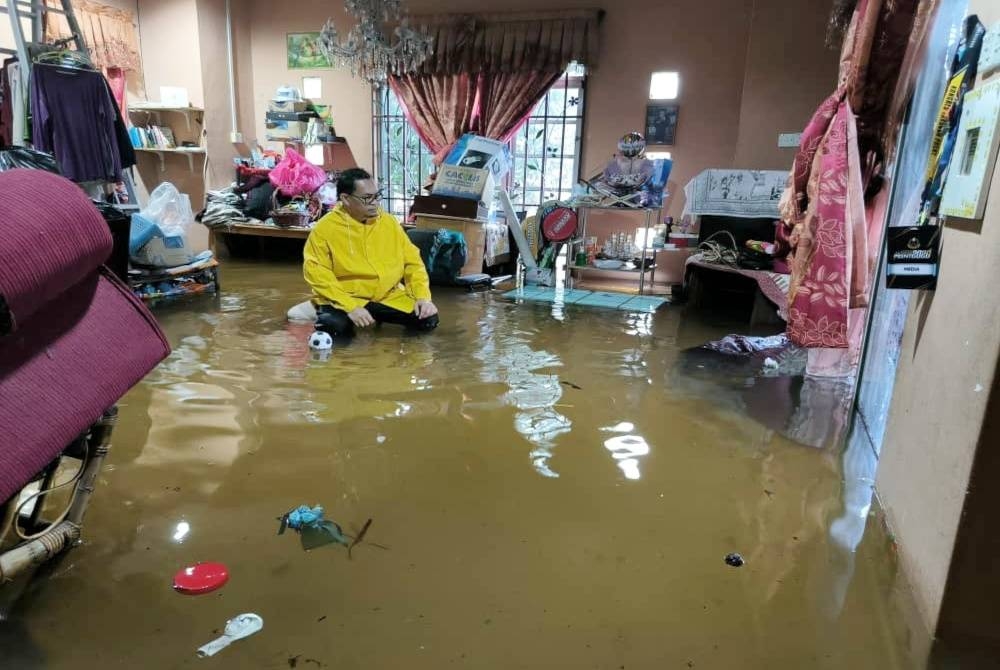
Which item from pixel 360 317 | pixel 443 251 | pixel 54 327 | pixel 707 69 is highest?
pixel 707 69

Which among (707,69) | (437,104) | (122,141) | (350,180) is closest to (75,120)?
(122,141)

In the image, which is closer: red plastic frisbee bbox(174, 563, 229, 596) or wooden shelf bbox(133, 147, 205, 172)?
red plastic frisbee bbox(174, 563, 229, 596)

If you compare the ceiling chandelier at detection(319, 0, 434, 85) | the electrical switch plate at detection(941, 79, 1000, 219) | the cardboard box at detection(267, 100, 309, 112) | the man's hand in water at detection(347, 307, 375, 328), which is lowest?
the man's hand in water at detection(347, 307, 375, 328)

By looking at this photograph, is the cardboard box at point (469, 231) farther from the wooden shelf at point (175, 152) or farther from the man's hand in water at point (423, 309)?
the wooden shelf at point (175, 152)

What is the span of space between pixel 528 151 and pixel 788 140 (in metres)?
2.40

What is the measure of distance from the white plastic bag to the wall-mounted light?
12.7 ft

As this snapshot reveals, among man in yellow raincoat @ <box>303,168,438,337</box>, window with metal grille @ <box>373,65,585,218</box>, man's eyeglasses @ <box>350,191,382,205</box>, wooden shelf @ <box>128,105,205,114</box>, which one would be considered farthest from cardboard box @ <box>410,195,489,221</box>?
wooden shelf @ <box>128,105,205,114</box>

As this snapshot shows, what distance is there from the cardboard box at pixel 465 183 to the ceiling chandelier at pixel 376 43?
1146mm

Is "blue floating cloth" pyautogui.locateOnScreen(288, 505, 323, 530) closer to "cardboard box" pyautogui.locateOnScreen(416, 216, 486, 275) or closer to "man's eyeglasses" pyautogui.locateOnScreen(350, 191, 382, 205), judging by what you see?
"man's eyeglasses" pyautogui.locateOnScreen(350, 191, 382, 205)

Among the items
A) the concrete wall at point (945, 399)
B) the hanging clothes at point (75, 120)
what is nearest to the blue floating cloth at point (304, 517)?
the concrete wall at point (945, 399)

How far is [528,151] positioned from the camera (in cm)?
621

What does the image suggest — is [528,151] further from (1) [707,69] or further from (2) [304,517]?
(2) [304,517]

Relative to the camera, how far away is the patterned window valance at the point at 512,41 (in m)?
5.57

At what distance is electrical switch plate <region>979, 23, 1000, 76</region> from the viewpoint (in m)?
1.26
